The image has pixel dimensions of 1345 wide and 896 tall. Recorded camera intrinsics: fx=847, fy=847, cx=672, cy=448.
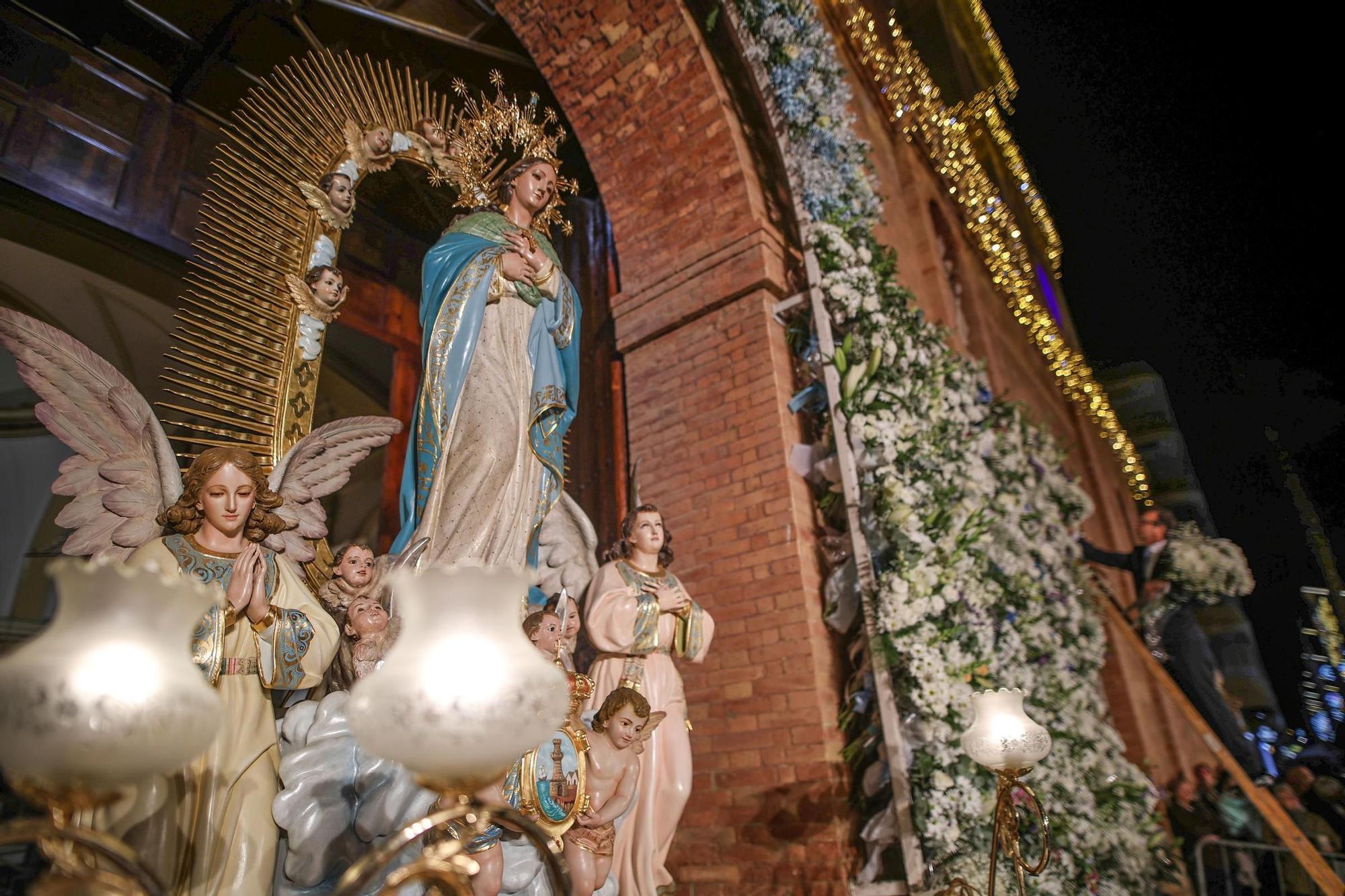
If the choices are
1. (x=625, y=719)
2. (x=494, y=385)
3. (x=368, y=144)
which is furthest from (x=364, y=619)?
(x=368, y=144)

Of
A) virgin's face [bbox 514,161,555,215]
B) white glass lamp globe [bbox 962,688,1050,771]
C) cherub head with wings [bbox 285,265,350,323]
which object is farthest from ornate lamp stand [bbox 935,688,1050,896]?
cherub head with wings [bbox 285,265,350,323]

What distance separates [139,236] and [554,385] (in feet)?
9.58

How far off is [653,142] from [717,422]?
2.31 meters

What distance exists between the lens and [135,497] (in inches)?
107

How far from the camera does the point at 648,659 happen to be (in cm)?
369

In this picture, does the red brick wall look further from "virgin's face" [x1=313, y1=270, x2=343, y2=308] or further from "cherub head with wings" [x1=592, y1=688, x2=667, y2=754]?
"virgin's face" [x1=313, y1=270, x2=343, y2=308]

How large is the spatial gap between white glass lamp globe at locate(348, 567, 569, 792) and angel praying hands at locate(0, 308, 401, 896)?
1281 mm

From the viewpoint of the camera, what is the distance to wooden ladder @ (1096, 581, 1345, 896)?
6.31 m

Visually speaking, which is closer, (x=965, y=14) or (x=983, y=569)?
(x=983, y=569)

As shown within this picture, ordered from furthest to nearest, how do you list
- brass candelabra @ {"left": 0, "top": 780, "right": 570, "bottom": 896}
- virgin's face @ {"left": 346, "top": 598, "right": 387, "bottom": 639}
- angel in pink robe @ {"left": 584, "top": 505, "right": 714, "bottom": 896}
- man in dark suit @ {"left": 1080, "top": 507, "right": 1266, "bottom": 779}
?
man in dark suit @ {"left": 1080, "top": 507, "right": 1266, "bottom": 779} → angel in pink robe @ {"left": 584, "top": 505, "right": 714, "bottom": 896} → virgin's face @ {"left": 346, "top": 598, "right": 387, "bottom": 639} → brass candelabra @ {"left": 0, "top": 780, "right": 570, "bottom": 896}

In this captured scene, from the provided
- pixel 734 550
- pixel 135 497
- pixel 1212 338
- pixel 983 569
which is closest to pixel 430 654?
pixel 135 497

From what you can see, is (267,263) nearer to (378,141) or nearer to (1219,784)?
(378,141)

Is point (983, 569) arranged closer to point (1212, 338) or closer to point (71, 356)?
point (71, 356)

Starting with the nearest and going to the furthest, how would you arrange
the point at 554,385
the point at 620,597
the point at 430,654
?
1. the point at 430,654
2. the point at 620,597
3. the point at 554,385
